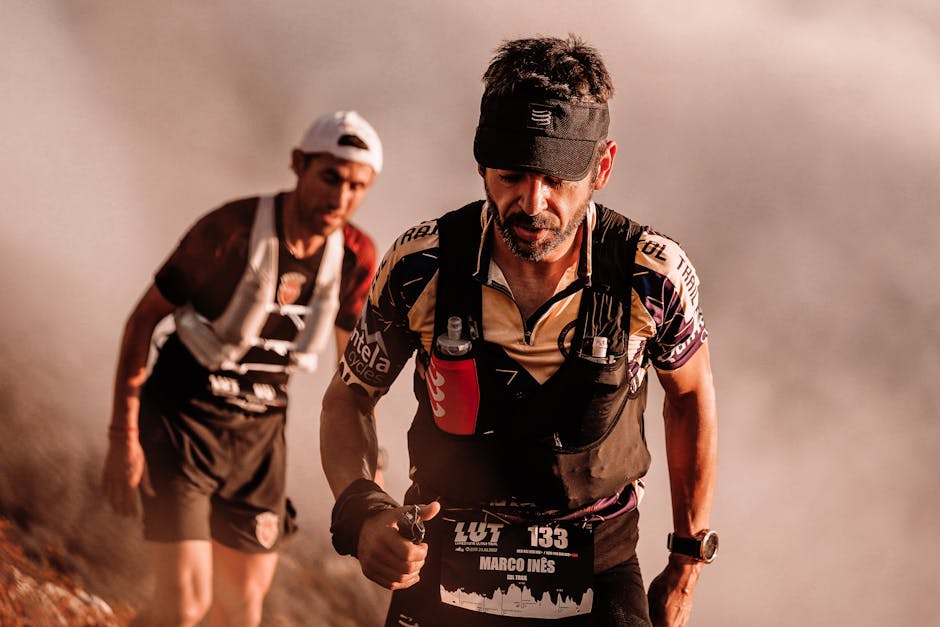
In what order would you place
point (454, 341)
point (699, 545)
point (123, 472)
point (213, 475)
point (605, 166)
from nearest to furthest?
point (454, 341)
point (605, 166)
point (699, 545)
point (123, 472)
point (213, 475)

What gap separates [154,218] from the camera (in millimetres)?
5125

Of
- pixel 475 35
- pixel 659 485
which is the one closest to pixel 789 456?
pixel 659 485

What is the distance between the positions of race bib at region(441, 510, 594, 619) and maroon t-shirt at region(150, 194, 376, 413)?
181cm

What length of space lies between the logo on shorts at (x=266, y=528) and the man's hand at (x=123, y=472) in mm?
510

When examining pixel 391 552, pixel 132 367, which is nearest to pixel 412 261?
pixel 391 552

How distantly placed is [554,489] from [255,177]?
138 inches

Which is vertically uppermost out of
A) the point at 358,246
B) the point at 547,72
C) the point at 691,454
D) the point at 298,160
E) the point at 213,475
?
the point at 547,72

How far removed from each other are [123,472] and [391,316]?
7.25 feet

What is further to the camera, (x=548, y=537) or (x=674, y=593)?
(x=674, y=593)

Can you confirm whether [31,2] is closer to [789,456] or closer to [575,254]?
[575,254]

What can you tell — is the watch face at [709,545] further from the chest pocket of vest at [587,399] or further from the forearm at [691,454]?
the chest pocket of vest at [587,399]

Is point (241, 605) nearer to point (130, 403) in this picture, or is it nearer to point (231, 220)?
point (130, 403)

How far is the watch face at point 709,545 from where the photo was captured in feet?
8.80

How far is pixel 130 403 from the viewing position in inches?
164
